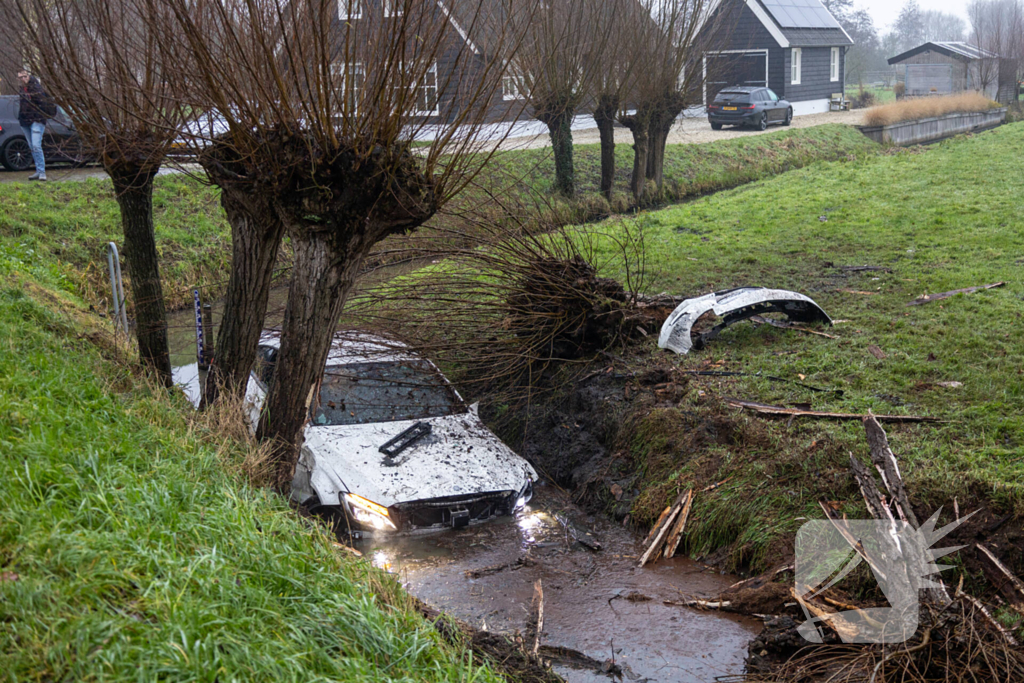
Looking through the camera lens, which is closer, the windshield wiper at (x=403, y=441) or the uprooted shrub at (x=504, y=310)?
the windshield wiper at (x=403, y=441)

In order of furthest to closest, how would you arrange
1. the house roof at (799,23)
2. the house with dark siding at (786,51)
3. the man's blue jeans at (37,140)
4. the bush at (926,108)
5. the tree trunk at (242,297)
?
the house roof at (799,23), the house with dark siding at (786,51), the bush at (926,108), the man's blue jeans at (37,140), the tree trunk at (242,297)

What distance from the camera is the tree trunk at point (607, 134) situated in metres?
19.0

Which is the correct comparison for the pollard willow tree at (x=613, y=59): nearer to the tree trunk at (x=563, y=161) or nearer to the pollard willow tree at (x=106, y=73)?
the tree trunk at (x=563, y=161)

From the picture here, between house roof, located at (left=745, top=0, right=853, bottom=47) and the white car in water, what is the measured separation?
3798cm

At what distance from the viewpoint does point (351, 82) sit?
17.4 ft

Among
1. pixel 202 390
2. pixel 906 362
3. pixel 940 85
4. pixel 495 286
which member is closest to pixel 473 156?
pixel 495 286

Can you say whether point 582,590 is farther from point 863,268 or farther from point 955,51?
point 955,51

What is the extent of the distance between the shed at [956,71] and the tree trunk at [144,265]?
1960 inches

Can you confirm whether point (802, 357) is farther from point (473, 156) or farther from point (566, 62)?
point (566, 62)

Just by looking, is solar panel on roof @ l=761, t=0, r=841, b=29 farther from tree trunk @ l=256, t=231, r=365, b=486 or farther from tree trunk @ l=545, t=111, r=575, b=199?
tree trunk @ l=256, t=231, r=365, b=486

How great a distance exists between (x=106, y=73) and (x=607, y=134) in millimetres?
14990

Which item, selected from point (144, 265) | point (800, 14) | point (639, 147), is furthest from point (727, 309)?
point (800, 14)

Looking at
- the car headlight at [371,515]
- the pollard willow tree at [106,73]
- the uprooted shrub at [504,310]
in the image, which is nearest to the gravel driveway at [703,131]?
the uprooted shrub at [504,310]

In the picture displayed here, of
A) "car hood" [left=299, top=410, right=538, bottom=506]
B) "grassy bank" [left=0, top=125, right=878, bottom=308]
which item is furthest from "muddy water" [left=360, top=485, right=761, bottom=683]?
"grassy bank" [left=0, top=125, right=878, bottom=308]
